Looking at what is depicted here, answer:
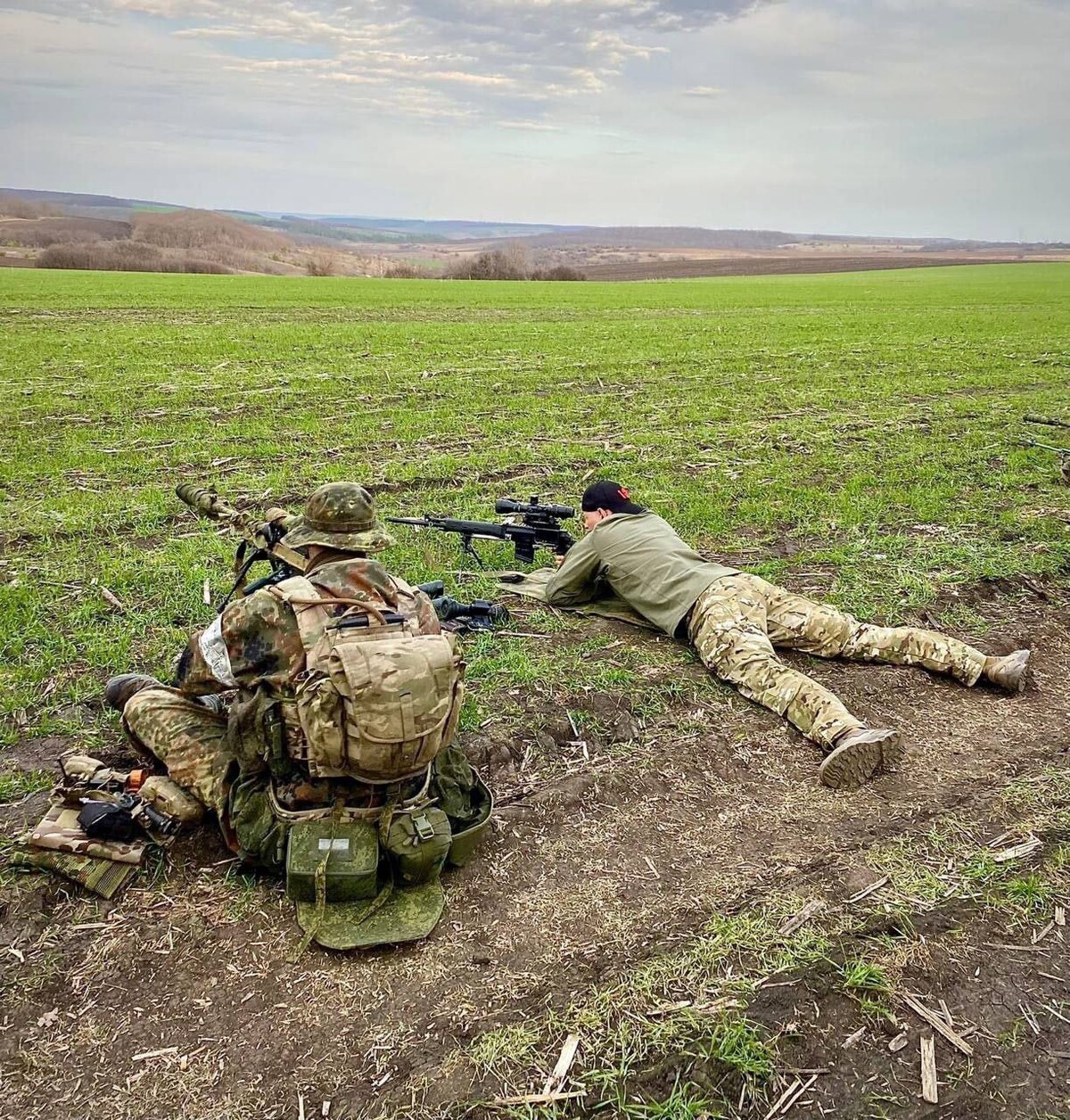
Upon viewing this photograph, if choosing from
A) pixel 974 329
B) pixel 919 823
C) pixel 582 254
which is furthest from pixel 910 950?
pixel 582 254

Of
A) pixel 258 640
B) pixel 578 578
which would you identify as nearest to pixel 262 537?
pixel 258 640

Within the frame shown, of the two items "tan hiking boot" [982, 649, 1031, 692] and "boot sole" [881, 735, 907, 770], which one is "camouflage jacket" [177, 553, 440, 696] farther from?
"tan hiking boot" [982, 649, 1031, 692]

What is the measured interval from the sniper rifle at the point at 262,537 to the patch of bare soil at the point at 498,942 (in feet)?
4.33

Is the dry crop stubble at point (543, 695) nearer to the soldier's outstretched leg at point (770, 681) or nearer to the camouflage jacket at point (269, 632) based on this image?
the soldier's outstretched leg at point (770, 681)

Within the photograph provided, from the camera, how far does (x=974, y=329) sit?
30.9m

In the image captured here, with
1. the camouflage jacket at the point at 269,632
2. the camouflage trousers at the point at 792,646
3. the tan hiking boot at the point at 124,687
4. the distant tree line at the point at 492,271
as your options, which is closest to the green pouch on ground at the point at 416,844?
the camouflage jacket at the point at 269,632

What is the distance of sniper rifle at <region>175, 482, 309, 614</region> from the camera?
15.7 ft

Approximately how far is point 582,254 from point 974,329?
140 m

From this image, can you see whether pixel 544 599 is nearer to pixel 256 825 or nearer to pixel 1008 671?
pixel 1008 671

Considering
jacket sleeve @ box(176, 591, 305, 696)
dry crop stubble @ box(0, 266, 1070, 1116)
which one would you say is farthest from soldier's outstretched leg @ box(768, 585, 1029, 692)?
jacket sleeve @ box(176, 591, 305, 696)

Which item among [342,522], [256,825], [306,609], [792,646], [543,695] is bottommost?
[543,695]

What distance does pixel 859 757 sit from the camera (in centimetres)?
531

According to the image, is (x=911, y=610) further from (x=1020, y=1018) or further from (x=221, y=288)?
(x=221, y=288)

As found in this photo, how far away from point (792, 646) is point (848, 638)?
0.39 metres
